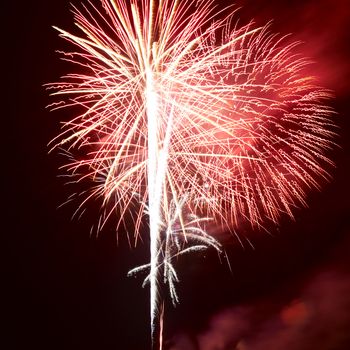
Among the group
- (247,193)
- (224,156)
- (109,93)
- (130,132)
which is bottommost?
(247,193)

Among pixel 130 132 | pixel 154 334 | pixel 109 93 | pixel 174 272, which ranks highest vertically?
pixel 109 93

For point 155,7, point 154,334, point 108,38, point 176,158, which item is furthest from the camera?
point 154,334

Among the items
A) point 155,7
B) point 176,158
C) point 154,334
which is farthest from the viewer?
point 154,334

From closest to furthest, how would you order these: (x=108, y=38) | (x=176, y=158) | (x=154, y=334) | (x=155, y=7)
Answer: (x=155, y=7)
(x=108, y=38)
(x=176, y=158)
(x=154, y=334)

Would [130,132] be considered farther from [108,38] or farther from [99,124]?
→ [108,38]

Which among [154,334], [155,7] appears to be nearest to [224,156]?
[155,7]

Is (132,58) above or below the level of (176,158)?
above

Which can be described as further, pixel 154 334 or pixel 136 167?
pixel 154 334

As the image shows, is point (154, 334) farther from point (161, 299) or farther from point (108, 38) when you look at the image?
point (108, 38)

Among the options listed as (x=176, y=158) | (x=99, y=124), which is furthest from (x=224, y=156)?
(x=99, y=124)
